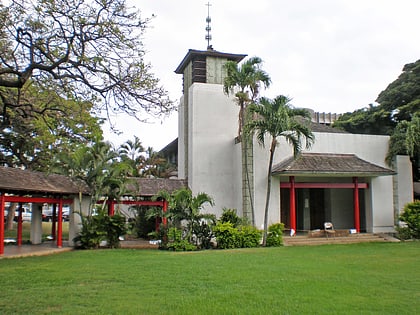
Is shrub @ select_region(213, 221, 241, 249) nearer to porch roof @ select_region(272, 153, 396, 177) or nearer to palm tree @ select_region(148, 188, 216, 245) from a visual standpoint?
palm tree @ select_region(148, 188, 216, 245)

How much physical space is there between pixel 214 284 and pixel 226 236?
28.6ft

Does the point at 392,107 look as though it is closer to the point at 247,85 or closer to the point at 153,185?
the point at 247,85

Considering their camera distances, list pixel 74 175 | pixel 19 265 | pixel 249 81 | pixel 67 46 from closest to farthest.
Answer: pixel 67 46 < pixel 19 265 < pixel 74 175 < pixel 249 81

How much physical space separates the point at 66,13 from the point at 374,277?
29.6 feet

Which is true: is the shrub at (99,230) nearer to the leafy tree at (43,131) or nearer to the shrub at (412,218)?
the leafy tree at (43,131)

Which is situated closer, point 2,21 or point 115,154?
point 2,21

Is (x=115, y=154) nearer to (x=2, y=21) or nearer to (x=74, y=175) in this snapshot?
(x=74, y=175)

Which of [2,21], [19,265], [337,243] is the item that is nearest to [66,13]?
[2,21]

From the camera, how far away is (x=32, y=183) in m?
17.3

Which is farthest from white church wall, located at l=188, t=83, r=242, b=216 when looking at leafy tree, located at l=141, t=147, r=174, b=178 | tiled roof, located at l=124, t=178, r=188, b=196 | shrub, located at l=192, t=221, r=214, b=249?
leafy tree, located at l=141, t=147, r=174, b=178

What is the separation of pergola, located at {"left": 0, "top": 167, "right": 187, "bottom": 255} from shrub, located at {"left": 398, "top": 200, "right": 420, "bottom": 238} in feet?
35.0

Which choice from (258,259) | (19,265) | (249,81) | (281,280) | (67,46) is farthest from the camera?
(249,81)

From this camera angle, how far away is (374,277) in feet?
33.8

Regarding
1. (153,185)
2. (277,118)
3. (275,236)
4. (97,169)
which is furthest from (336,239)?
(97,169)
